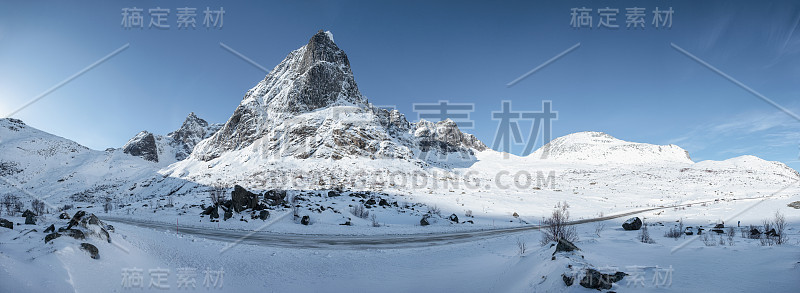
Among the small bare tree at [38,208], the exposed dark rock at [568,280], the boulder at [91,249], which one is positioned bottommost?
the small bare tree at [38,208]

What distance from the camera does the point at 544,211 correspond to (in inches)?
1018

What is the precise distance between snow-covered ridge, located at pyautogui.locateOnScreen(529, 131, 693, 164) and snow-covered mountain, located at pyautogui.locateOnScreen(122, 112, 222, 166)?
122232 mm

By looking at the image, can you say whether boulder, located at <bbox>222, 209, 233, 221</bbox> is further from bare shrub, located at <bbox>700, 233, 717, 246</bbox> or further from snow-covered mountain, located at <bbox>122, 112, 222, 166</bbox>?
snow-covered mountain, located at <bbox>122, 112, 222, 166</bbox>

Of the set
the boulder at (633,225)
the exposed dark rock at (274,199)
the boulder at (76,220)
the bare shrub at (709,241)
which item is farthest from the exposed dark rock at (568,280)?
the exposed dark rock at (274,199)

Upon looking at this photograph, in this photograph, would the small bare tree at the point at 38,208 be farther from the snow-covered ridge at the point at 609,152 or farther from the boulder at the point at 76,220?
the snow-covered ridge at the point at 609,152

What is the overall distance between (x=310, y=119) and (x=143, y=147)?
66456 millimetres

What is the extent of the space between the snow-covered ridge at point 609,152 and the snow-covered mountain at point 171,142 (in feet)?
401

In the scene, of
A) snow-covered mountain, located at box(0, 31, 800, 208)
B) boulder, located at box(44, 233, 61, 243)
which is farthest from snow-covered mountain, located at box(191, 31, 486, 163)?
boulder, located at box(44, 233, 61, 243)

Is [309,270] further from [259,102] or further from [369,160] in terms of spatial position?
[259,102]

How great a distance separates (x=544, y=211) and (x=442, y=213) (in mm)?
9731

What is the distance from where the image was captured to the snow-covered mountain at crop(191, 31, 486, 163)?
5572 centimetres

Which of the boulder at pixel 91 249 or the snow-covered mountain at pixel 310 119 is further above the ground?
the snow-covered mountain at pixel 310 119

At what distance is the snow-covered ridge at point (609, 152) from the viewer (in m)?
81.2

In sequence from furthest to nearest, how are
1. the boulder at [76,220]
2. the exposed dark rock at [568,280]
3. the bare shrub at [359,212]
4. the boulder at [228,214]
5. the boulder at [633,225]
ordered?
the bare shrub at [359,212], the boulder at [228,214], the boulder at [633,225], the boulder at [76,220], the exposed dark rock at [568,280]
